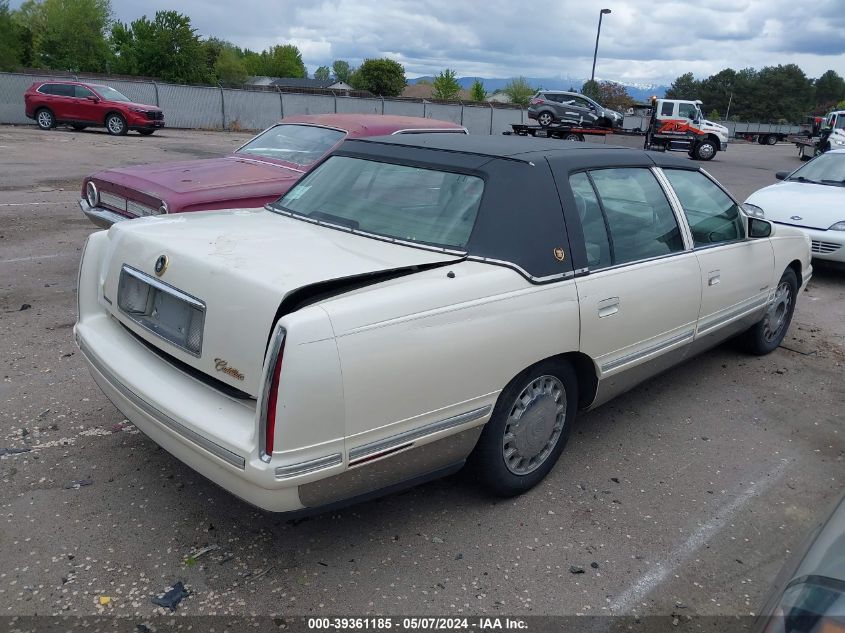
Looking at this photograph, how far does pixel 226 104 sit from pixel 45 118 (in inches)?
391

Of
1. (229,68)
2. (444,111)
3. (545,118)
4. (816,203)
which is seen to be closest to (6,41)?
(444,111)

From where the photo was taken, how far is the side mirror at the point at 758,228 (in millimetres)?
4750

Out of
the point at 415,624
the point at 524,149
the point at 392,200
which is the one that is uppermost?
the point at 524,149

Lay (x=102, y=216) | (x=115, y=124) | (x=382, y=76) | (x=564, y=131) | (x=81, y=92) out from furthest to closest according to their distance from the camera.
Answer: (x=382, y=76) < (x=564, y=131) < (x=115, y=124) < (x=81, y=92) < (x=102, y=216)

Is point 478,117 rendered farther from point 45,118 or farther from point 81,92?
point 45,118

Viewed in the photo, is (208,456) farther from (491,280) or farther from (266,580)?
(491,280)

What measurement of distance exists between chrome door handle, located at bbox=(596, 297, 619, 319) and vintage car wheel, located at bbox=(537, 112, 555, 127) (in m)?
26.8

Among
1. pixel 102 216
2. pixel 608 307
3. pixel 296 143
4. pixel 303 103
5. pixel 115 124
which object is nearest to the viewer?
pixel 608 307

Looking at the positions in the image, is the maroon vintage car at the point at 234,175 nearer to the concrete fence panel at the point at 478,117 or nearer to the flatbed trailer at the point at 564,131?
the flatbed trailer at the point at 564,131

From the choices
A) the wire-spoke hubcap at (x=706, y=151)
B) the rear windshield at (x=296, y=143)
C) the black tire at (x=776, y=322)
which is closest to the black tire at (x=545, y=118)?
the wire-spoke hubcap at (x=706, y=151)

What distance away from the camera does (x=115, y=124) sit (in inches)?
904

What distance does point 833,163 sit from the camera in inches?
375

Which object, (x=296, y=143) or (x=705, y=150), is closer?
(x=296, y=143)

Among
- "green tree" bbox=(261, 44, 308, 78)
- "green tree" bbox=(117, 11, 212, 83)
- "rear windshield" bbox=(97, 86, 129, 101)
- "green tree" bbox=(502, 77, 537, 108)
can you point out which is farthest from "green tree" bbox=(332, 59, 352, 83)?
"rear windshield" bbox=(97, 86, 129, 101)
